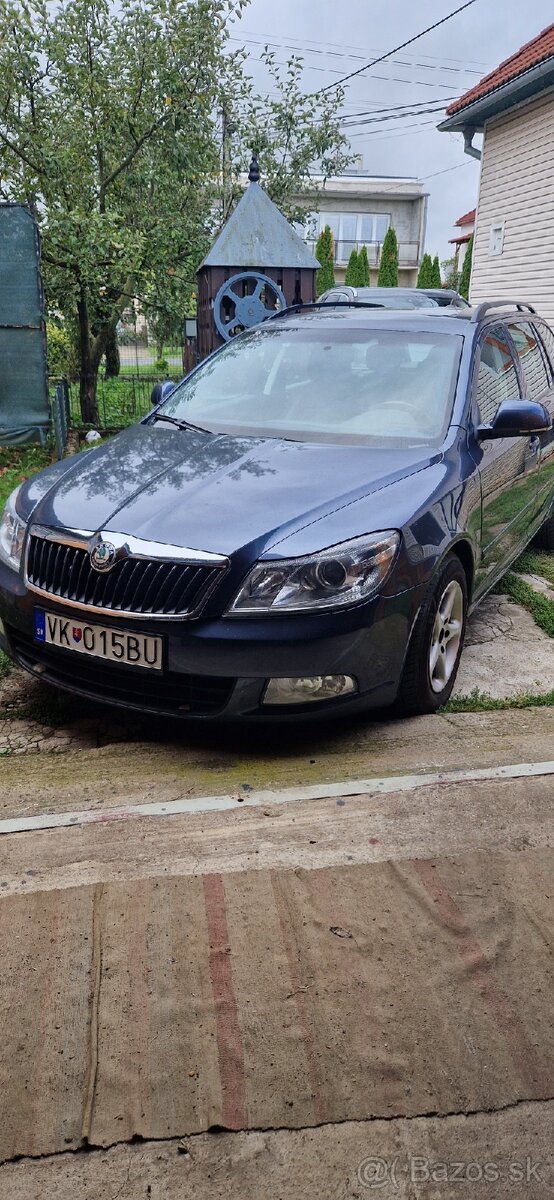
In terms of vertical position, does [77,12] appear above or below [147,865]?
above

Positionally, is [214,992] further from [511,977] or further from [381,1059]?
[511,977]

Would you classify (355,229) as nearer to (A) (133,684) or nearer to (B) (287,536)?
(B) (287,536)

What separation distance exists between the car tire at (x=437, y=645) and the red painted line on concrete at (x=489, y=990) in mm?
930

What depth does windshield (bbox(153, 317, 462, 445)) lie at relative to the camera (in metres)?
4.05

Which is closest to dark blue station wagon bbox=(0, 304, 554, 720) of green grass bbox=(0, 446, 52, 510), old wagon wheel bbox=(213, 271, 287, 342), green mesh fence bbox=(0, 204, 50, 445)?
green grass bbox=(0, 446, 52, 510)

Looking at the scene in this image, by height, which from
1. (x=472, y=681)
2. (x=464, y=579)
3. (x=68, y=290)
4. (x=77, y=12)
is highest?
(x=77, y=12)

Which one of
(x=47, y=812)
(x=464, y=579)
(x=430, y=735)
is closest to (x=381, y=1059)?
(x=47, y=812)

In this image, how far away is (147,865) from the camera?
8.77 feet

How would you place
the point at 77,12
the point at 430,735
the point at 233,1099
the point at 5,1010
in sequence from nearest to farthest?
the point at 233,1099
the point at 5,1010
the point at 430,735
the point at 77,12

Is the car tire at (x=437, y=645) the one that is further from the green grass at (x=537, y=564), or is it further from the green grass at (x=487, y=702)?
the green grass at (x=537, y=564)

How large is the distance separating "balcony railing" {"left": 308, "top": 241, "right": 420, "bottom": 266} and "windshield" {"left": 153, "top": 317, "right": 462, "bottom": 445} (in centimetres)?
4808

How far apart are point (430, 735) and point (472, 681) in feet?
2.20

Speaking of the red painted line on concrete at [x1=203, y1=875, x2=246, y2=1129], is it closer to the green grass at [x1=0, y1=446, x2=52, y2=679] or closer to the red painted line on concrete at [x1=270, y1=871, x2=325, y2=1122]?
the red painted line on concrete at [x1=270, y1=871, x2=325, y2=1122]

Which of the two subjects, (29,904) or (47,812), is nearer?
(29,904)
